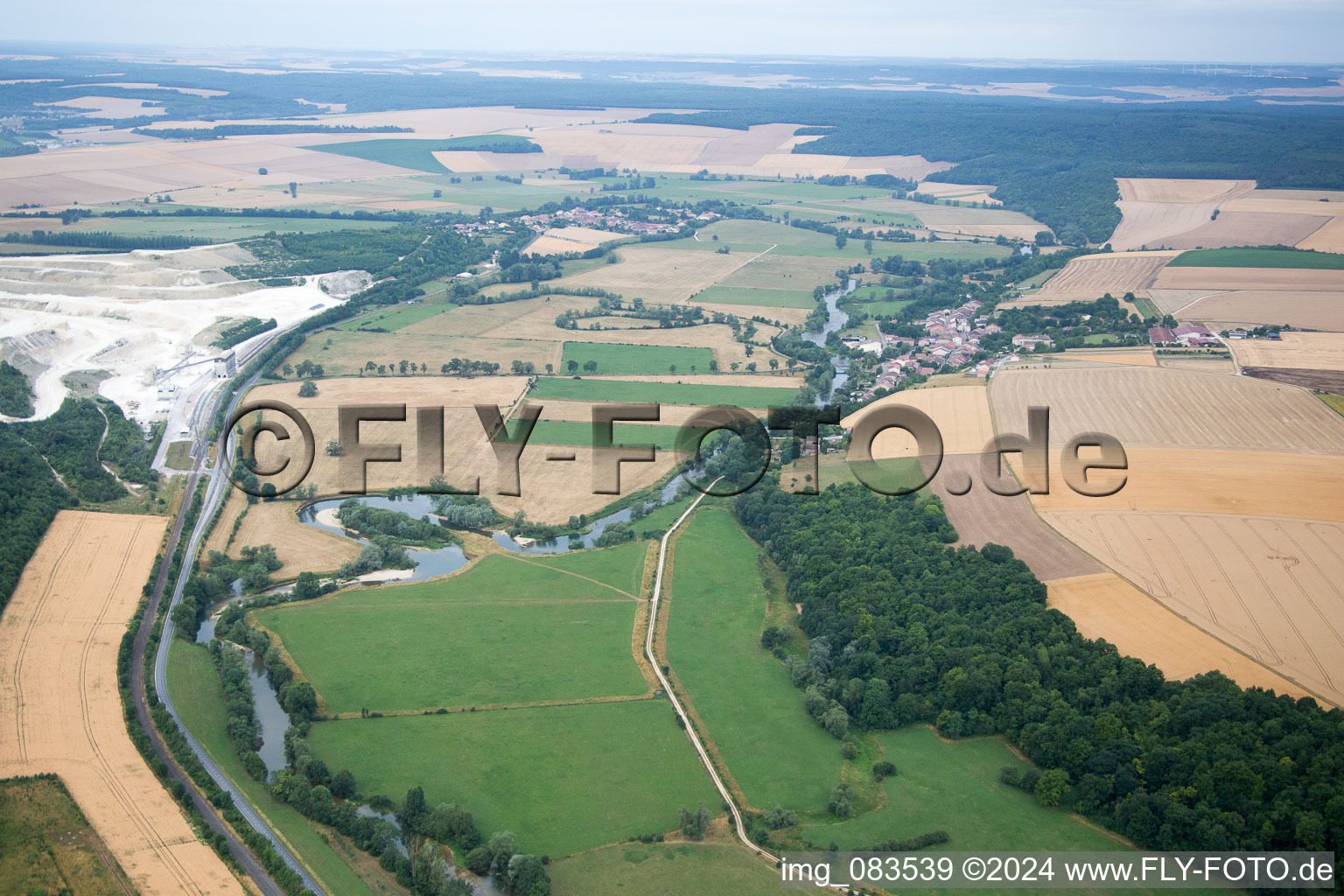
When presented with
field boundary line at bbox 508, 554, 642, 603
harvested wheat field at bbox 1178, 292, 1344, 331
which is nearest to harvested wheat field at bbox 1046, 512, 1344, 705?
field boundary line at bbox 508, 554, 642, 603

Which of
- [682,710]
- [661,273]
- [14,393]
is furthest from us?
[661,273]

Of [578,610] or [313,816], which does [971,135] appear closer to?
[578,610]

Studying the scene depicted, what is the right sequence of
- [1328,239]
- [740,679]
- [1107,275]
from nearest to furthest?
[740,679], [1107,275], [1328,239]

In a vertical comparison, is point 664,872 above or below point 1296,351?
below

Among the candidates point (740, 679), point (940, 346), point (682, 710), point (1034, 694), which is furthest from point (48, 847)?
point (940, 346)

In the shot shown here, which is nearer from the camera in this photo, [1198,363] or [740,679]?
[740,679]

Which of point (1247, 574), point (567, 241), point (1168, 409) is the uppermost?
point (567, 241)

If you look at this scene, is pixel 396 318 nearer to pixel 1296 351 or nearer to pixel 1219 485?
pixel 1219 485

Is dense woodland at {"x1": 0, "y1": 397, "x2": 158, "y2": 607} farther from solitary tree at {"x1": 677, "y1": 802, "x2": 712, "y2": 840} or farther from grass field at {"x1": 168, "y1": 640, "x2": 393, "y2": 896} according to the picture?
solitary tree at {"x1": 677, "y1": 802, "x2": 712, "y2": 840}
